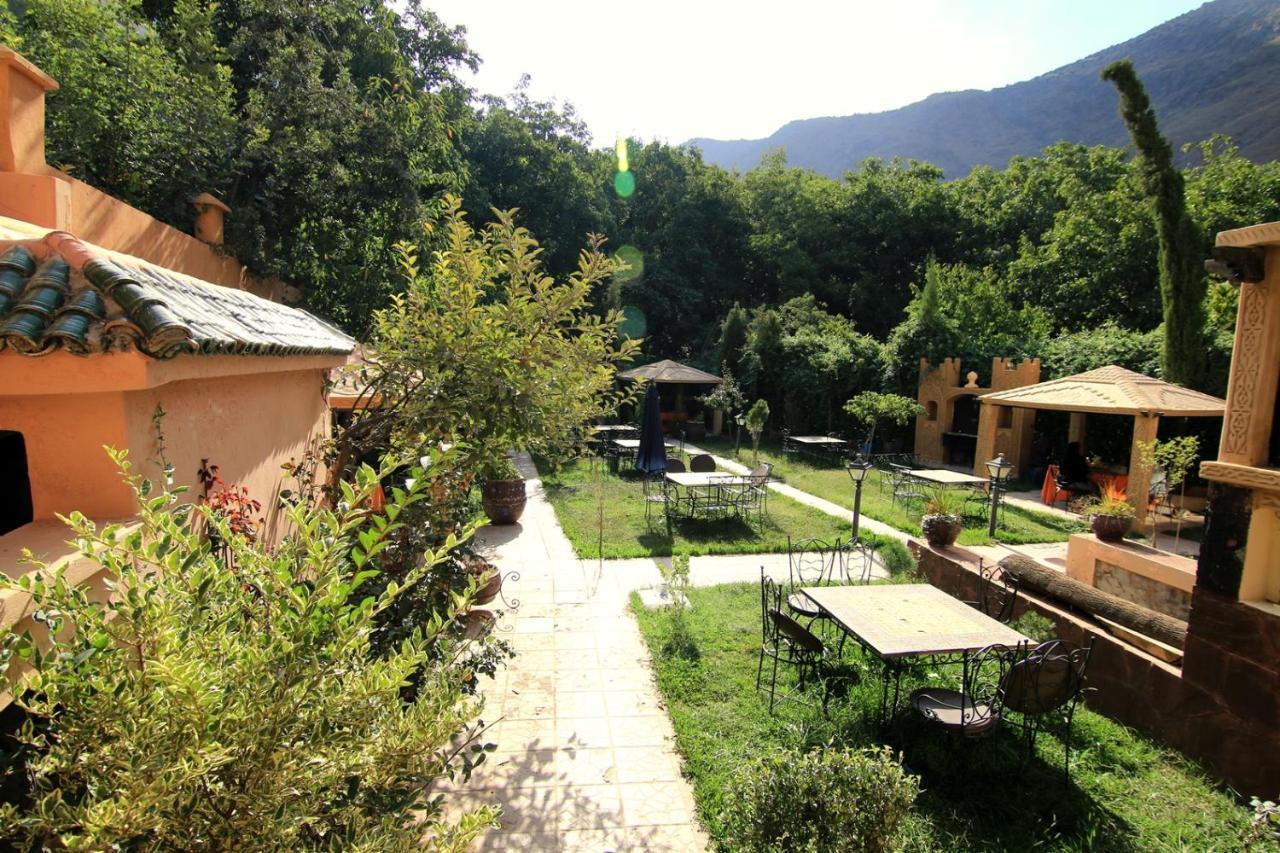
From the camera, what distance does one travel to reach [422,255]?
15.4 meters

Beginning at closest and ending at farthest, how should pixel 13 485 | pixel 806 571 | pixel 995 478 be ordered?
pixel 13 485 → pixel 806 571 → pixel 995 478

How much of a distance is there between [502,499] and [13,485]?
855 cm

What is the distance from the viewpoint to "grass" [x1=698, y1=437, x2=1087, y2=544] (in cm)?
1112

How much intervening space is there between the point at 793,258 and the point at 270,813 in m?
34.0

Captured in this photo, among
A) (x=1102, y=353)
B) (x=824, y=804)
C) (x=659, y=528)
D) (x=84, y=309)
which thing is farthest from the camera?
(x=1102, y=353)

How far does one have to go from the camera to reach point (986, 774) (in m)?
4.80

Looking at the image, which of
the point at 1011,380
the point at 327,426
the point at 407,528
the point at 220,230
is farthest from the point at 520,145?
the point at 407,528

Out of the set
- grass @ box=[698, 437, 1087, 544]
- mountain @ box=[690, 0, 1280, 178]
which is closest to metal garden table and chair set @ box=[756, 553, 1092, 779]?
grass @ box=[698, 437, 1087, 544]

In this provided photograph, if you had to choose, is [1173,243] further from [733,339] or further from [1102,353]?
[733,339]

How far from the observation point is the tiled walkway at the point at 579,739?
13.8 ft

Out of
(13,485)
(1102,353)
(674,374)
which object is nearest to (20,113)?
(13,485)

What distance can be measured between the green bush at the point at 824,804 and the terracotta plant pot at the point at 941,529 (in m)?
6.40

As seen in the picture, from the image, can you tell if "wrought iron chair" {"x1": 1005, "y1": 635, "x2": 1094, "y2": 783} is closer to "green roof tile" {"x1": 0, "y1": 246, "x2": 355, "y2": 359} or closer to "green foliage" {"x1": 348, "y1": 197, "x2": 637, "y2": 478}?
"green foliage" {"x1": 348, "y1": 197, "x2": 637, "y2": 478}

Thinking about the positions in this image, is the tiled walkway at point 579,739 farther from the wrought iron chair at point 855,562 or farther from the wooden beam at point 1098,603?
the wooden beam at point 1098,603
